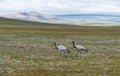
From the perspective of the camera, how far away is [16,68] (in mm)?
18953

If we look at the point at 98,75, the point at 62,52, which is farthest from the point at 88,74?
the point at 62,52

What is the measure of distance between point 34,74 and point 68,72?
2849mm

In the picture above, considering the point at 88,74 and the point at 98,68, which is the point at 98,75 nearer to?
the point at 88,74

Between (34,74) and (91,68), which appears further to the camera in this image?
(91,68)

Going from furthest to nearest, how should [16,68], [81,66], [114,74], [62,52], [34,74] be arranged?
1. [62,52]
2. [81,66]
3. [16,68]
4. [114,74]
5. [34,74]

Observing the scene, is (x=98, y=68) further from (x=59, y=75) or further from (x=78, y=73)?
(x=59, y=75)

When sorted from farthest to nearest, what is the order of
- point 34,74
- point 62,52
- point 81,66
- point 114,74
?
point 62,52 < point 81,66 < point 114,74 < point 34,74

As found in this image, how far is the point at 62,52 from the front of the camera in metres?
29.6

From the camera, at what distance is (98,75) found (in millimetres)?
16688

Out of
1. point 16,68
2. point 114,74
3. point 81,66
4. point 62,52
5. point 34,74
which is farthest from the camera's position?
point 62,52

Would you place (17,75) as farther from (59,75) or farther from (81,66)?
(81,66)

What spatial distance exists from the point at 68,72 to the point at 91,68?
7.41 feet

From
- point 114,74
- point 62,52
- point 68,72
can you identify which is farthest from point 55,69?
point 62,52

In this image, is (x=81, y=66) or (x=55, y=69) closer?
(x=55, y=69)
